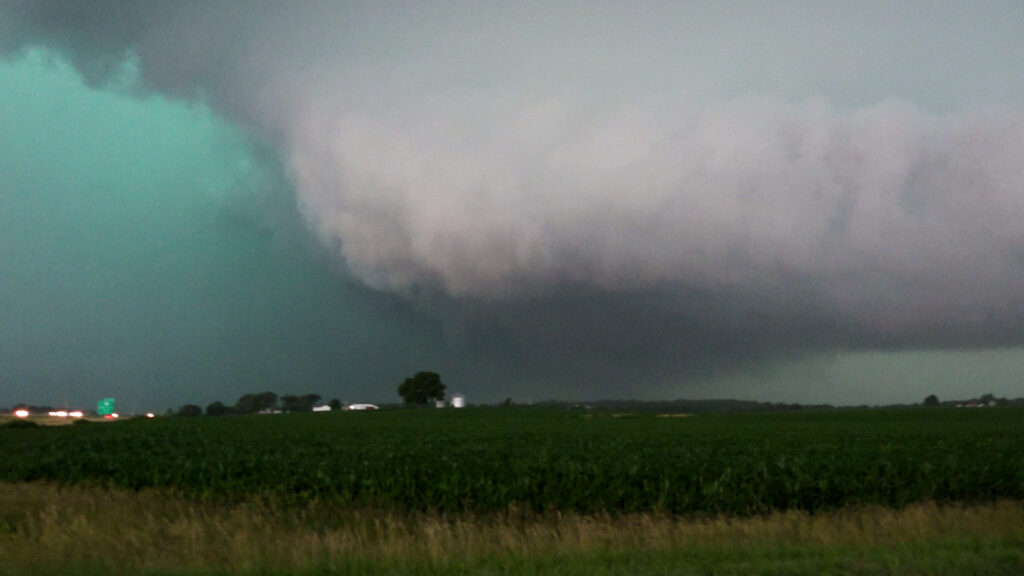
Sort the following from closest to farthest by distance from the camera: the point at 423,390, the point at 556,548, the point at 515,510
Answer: the point at 556,548 < the point at 515,510 < the point at 423,390

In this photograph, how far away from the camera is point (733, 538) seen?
1271cm

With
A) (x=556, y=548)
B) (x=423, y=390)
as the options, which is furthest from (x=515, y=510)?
(x=423, y=390)

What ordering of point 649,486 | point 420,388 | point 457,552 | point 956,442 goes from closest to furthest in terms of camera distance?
point 457,552 → point 649,486 → point 956,442 → point 420,388

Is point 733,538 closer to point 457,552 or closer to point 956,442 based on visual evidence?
point 457,552

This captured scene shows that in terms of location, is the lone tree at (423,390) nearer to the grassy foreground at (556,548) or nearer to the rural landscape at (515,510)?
the rural landscape at (515,510)

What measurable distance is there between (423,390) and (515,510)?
416 ft

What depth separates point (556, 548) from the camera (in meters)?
11.7

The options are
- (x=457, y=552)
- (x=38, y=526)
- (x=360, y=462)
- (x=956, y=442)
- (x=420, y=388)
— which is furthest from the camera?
(x=420, y=388)

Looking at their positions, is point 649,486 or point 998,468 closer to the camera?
point 649,486

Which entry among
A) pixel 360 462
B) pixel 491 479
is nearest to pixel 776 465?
pixel 491 479

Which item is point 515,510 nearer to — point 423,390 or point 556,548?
point 556,548

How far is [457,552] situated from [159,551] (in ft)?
13.9

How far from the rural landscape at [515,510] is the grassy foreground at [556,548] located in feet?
0.17

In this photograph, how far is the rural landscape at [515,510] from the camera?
34.1 feet
